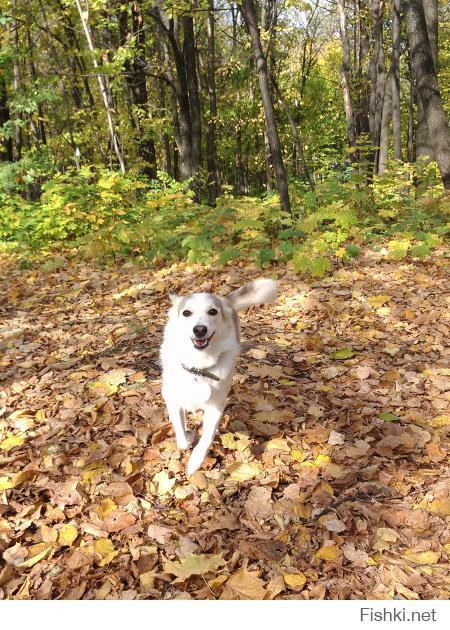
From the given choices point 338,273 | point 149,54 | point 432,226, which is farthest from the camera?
point 149,54

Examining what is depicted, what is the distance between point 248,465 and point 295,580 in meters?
1.01

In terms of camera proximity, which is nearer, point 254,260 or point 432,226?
point 254,260

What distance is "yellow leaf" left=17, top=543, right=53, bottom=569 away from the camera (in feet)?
8.20

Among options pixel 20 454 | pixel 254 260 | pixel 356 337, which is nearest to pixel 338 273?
pixel 254 260

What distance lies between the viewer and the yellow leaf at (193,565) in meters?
2.41

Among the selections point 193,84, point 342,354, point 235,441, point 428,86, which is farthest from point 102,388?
point 193,84

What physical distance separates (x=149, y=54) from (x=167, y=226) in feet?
50.0

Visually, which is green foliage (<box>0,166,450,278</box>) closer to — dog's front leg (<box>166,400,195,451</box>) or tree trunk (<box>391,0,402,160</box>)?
tree trunk (<box>391,0,402,160</box>)

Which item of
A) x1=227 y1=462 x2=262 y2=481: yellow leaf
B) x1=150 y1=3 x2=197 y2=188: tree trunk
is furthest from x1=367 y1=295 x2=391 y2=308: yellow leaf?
x1=150 y1=3 x2=197 y2=188: tree trunk

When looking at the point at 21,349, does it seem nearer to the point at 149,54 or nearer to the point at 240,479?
the point at 240,479

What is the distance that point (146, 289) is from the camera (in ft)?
23.9

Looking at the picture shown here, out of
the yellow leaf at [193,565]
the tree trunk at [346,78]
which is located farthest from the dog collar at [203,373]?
the tree trunk at [346,78]

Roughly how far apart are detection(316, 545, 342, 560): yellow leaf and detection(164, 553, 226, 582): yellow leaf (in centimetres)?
53

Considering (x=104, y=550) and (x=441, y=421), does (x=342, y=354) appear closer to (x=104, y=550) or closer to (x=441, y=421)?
(x=441, y=421)
